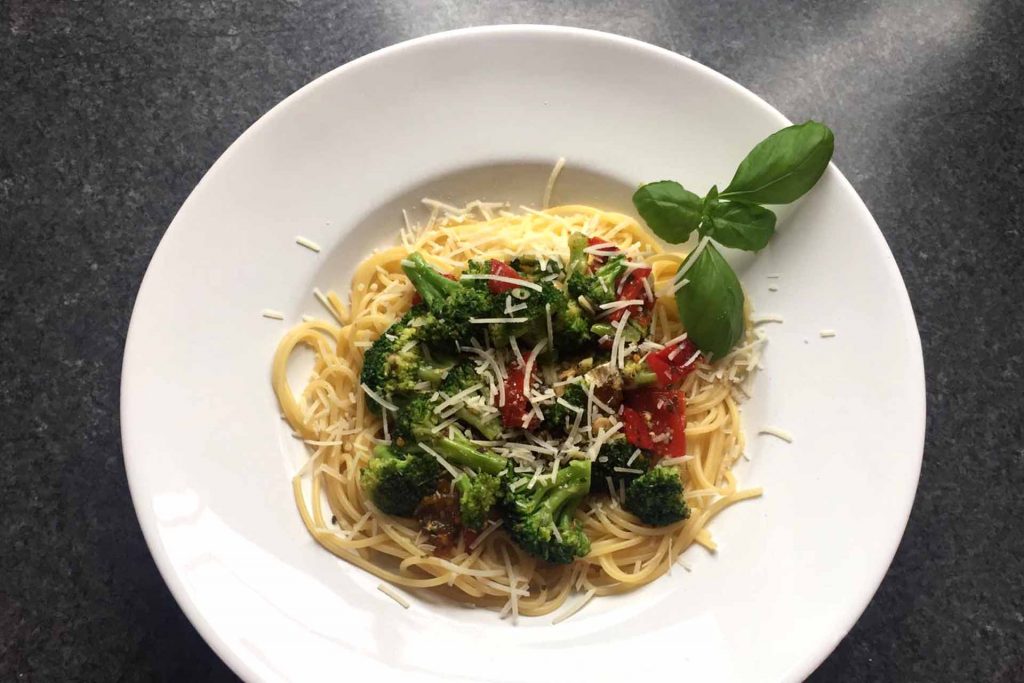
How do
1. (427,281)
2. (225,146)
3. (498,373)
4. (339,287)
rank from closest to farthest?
(498,373) < (427,281) < (339,287) < (225,146)

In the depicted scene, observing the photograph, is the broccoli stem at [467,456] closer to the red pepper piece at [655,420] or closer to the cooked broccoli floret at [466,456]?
the cooked broccoli floret at [466,456]

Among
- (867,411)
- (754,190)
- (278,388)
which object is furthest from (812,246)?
(278,388)

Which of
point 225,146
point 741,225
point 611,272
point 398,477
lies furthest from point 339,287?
point 741,225

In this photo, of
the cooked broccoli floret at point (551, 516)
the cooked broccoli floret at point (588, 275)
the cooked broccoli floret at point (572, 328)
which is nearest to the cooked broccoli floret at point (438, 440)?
the cooked broccoli floret at point (551, 516)

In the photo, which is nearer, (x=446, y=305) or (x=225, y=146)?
(x=446, y=305)

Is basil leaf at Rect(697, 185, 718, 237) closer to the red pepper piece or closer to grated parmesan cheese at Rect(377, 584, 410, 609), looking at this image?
the red pepper piece

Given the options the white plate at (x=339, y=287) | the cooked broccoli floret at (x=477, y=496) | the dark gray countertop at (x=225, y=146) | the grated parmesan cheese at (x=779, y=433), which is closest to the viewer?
the white plate at (x=339, y=287)

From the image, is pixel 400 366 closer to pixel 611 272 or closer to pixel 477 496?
pixel 477 496
